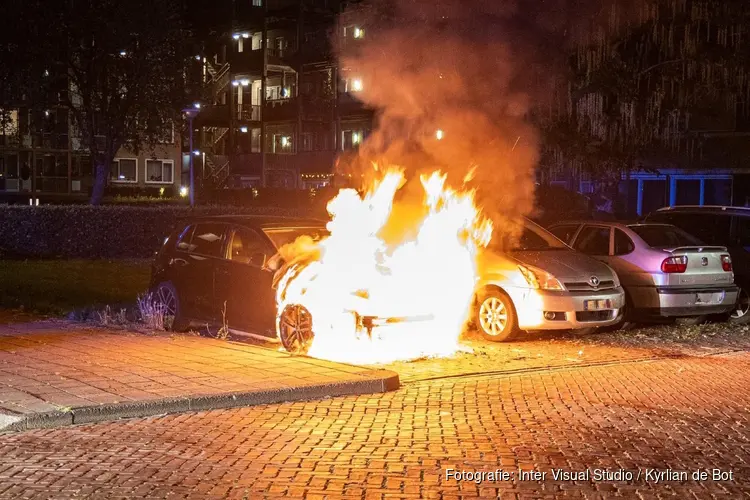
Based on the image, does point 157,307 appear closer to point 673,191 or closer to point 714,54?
point 714,54

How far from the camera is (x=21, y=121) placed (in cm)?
3747

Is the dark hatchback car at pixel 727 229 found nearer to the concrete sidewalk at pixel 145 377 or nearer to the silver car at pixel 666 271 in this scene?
the silver car at pixel 666 271

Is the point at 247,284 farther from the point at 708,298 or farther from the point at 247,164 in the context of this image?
the point at 247,164

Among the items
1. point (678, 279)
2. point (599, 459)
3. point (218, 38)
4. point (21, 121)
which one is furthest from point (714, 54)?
point (218, 38)

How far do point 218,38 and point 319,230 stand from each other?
49175 mm

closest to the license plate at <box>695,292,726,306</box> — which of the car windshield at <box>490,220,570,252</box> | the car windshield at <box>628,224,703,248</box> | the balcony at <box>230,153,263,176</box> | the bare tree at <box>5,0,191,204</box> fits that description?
the car windshield at <box>628,224,703,248</box>

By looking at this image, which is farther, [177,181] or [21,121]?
[177,181]

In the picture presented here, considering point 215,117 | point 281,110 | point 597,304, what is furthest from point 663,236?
point 215,117

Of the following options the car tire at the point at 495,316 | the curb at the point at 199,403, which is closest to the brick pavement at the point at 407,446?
the curb at the point at 199,403

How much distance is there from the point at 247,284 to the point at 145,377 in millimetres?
2499

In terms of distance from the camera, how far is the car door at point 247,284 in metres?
11.1

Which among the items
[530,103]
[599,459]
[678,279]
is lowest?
[599,459]

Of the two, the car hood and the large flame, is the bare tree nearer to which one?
the large flame

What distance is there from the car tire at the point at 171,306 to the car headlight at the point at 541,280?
15.1 ft
